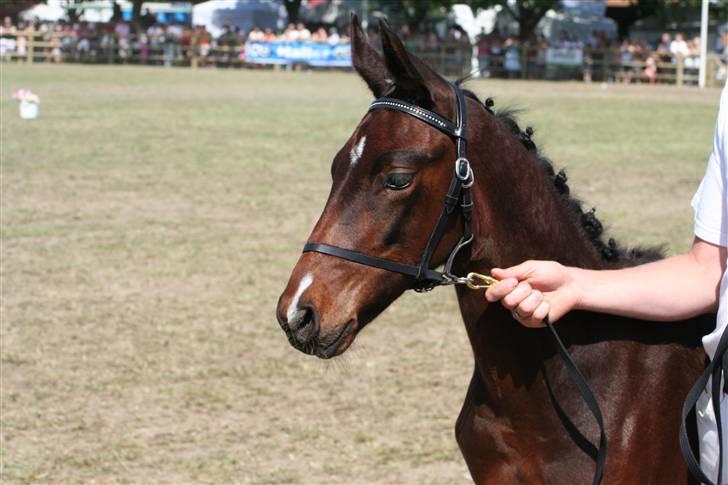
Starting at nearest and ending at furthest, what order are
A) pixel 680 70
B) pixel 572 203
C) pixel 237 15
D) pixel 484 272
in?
pixel 484 272
pixel 572 203
pixel 680 70
pixel 237 15

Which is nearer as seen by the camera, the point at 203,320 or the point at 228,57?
the point at 203,320

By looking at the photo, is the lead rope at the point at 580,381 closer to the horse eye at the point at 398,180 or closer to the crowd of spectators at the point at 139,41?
the horse eye at the point at 398,180

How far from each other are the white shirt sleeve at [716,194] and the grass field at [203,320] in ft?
2.65

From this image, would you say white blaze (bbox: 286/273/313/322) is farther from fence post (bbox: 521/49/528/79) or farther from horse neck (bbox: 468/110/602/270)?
fence post (bbox: 521/49/528/79)

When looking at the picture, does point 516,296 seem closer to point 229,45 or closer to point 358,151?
point 358,151

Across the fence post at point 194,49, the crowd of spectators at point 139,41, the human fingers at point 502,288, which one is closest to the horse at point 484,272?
the human fingers at point 502,288

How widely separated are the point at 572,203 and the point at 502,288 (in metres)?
0.62

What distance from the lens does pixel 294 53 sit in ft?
154

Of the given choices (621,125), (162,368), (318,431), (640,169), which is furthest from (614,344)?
(621,125)

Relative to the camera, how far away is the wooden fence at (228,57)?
43562 millimetres

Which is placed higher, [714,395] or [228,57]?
[714,395]

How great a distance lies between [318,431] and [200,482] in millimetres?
922

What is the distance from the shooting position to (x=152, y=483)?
5.51 m

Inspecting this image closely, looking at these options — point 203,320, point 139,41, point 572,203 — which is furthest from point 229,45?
point 572,203
